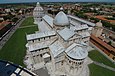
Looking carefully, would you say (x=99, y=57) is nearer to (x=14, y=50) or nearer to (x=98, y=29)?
(x=98, y=29)

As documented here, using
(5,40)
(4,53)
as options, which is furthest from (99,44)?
(5,40)

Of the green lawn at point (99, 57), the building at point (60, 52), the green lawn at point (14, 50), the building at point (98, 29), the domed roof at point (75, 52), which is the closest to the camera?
the domed roof at point (75, 52)

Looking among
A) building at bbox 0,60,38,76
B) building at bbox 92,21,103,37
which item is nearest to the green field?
building at bbox 0,60,38,76

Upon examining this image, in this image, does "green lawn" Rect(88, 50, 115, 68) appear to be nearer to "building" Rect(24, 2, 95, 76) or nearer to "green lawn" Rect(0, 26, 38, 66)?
"building" Rect(24, 2, 95, 76)

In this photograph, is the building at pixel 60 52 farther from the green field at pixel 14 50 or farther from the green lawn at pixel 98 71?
the green field at pixel 14 50

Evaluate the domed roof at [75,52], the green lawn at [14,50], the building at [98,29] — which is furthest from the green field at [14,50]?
the building at [98,29]

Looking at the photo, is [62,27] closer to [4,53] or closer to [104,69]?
[104,69]

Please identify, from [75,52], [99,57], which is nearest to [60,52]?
[75,52]
